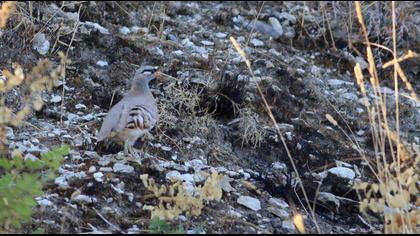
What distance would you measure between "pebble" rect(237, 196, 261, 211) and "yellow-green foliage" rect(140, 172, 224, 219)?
291 mm

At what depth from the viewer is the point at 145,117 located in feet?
17.1

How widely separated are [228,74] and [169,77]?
522 mm

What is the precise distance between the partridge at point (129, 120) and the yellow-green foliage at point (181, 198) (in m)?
0.49

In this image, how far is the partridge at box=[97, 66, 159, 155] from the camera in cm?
509

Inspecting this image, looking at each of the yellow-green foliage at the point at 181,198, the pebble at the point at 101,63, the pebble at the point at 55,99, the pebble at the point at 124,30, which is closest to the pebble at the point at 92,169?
the yellow-green foliage at the point at 181,198

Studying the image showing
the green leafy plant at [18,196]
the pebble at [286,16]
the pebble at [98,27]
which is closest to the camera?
the green leafy plant at [18,196]

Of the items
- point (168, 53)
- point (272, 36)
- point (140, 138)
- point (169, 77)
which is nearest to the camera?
point (140, 138)

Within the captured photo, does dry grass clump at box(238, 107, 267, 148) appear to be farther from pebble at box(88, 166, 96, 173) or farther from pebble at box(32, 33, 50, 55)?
pebble at box(32, 33, 50, 55)

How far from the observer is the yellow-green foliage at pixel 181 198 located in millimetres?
4441

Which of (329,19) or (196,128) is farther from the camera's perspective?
(329,19)

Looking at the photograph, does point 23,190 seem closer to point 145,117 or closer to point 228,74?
point 145,117

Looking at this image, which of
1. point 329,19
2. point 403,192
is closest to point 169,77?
point 329,19

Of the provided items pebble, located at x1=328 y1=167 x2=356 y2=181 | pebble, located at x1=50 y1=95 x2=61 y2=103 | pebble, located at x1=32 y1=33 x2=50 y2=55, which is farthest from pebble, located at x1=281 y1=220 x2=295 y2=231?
pebble, located at x1=32 y1=33 x2=50 y2=55

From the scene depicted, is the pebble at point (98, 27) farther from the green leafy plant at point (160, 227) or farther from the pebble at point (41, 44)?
the green leafy plant at point (160, 227)
